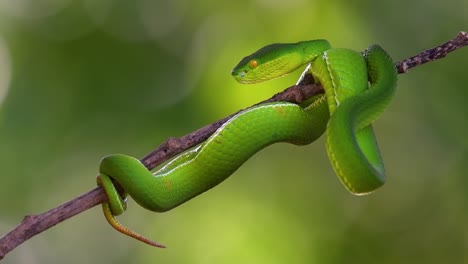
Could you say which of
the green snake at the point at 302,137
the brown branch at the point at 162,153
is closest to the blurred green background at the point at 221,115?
the green snake at the point at 302,137

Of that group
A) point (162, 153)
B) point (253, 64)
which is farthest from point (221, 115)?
point (162, 153)

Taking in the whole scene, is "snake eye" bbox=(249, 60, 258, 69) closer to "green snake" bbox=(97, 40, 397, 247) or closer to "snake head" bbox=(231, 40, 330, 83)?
"snake head" bbox=(231, 40, 330, 83)

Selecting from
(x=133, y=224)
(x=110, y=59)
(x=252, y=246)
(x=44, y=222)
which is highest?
(x=110, y=59)

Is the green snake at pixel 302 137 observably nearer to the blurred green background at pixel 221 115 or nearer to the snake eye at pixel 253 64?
the snake eye at pixel 253 64

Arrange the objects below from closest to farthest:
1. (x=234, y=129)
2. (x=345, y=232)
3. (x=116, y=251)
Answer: (x=234, y=129) < (x=345, y=232) < (x=116, y=251)

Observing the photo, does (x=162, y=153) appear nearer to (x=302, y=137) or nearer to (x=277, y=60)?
(x=302, y=137)

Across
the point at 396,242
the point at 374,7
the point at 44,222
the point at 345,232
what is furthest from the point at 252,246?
the point at 44,222

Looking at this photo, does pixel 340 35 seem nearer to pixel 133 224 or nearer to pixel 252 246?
pixel 252 246
